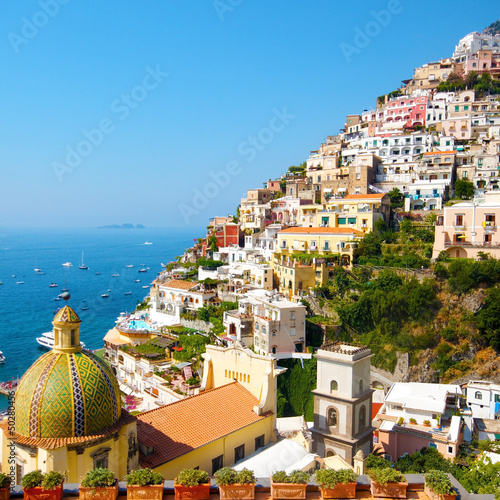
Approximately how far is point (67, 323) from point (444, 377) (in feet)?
95.3

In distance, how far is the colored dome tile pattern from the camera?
33.5 feet

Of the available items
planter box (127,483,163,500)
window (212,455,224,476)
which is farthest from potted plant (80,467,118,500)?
window (212,455,224,476)

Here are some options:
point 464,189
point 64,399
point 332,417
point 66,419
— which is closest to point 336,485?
point 66,419

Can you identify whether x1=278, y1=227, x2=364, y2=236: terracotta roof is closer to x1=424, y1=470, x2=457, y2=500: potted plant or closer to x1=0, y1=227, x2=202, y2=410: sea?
x1=0, y1=227, x2=202, y2=410: sea

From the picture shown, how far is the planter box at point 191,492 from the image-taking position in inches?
309

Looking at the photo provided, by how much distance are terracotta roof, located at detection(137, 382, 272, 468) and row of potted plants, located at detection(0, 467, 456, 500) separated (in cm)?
408

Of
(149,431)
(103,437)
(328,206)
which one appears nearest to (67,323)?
(103,437)

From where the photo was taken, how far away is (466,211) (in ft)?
124

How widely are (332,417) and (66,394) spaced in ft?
46.6

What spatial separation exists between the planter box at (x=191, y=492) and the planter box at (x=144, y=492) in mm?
288

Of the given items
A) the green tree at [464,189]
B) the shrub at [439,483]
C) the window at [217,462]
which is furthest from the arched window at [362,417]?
the green tree at [464,189]

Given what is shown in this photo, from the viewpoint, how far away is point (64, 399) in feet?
33.8

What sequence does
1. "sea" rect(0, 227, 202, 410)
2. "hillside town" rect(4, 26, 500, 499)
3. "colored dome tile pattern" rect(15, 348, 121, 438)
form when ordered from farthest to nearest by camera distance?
"sea" rect(0, 227, 202, 410), "hillside town" rect(4, 26, 500, 499), "colored dome tile pattern" rect(15, 348, 121, 438)

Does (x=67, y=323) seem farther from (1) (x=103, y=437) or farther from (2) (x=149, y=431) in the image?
(2) (x=149, y=431)
